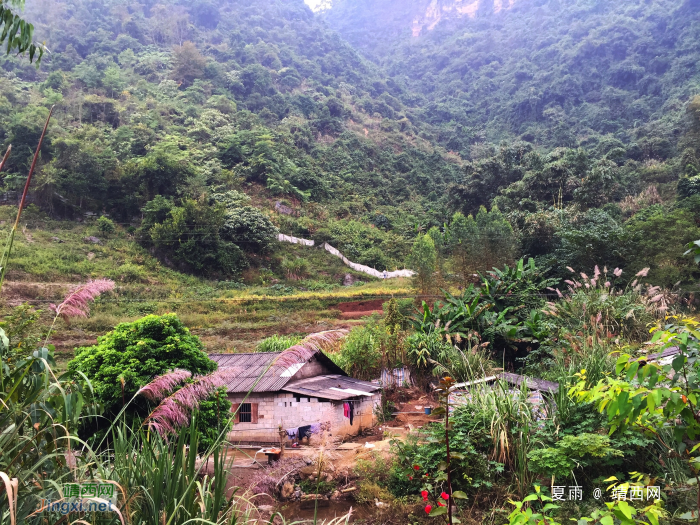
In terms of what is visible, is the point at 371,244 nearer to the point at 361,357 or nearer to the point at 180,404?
the point at 361,357

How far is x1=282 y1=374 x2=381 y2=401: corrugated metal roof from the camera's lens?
26.2 ft

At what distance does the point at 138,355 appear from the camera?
19.3ft

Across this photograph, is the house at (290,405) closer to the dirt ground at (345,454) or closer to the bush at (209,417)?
the dirt ground at (345,454)

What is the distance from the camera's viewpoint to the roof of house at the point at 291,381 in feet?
26.2

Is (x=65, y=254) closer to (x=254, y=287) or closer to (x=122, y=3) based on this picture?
(x=254, y=287)

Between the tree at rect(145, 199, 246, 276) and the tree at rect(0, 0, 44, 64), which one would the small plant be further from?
the tree at rect(145, 199, 246, 276)

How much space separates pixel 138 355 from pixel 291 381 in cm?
325

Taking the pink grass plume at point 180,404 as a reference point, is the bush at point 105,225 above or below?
above

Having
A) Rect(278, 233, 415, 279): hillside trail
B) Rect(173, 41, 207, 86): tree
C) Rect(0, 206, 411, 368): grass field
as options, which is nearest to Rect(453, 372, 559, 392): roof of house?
Rect(0, 206, 411, 368): grass field

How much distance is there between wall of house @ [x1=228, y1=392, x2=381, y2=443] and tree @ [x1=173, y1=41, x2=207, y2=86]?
164 ft

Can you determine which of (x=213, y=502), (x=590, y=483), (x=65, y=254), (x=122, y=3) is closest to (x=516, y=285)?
(x=590, y=483)

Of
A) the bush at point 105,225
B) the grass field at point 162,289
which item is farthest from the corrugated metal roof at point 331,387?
the bush at point 105,225

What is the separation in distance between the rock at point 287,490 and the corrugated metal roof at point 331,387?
6.97 ft

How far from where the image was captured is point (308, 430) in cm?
793
